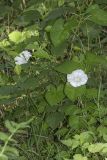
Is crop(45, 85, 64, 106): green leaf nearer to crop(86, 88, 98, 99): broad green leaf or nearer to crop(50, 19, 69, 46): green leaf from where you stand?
crop(86, 88, 98, 99): broad green leaf

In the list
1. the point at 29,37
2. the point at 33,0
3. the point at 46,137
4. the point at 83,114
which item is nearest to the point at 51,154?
the point at 46,137

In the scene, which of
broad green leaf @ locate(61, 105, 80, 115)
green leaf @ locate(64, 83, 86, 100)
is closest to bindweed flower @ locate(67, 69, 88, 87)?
green leaf @ locate(64, 83, 86, 100)

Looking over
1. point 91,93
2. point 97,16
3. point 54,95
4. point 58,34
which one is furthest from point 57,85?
point 97,16

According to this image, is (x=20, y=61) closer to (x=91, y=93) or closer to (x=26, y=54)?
(x=26, y=54)

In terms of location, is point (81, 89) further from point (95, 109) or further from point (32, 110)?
point (32, 110)

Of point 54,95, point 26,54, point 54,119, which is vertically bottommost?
point 54,119

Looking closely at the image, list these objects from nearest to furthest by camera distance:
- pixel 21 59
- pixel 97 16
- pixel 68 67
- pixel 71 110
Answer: pixel 97 16, pixel 68 67, pixel 71 110, pixel 21 59

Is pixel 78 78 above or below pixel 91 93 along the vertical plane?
above
